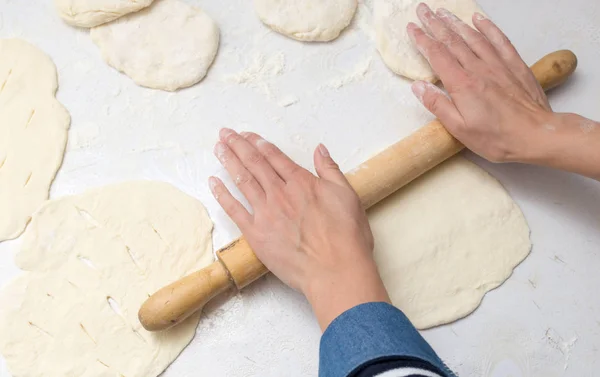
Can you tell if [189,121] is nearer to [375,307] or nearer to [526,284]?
[375,307]

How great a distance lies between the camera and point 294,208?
1322 millimetres

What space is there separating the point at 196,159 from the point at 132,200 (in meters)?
0.22

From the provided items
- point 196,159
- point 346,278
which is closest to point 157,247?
point 196,159

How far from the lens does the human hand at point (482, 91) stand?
1.44 m

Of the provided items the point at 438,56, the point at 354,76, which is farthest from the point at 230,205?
the point at 438,56

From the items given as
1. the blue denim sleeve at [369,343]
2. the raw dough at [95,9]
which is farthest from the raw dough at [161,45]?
the blue denim sleeve at [369,343]

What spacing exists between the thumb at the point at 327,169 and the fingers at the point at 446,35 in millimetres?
505

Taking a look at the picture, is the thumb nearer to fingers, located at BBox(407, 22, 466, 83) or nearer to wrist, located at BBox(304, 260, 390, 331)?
wrist, located at BBox(304, 260, 390, 331)

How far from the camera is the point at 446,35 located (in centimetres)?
161

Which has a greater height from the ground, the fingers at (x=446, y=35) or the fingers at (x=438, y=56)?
the fingers at (x=446, y=35)

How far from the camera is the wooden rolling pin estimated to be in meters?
1.30

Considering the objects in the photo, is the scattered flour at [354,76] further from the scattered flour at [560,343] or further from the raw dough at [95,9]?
the scattered flour at [560,343]

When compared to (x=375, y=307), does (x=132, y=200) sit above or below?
below

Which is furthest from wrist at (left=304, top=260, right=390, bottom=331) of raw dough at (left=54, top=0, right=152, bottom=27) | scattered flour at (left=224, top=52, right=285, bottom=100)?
raw dough at (left=54, top=0, right=152, bottom=27)
